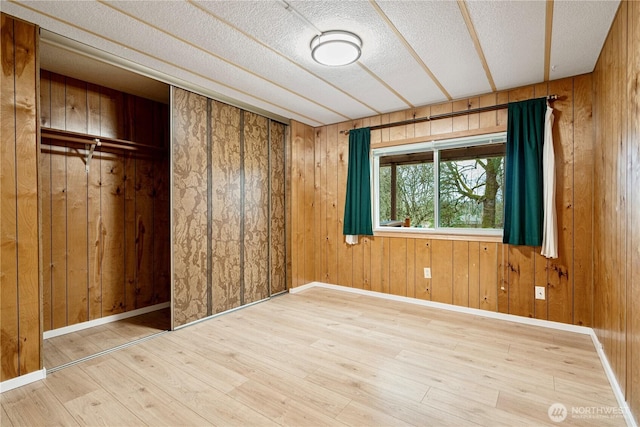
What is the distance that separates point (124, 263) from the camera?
11.1 feet

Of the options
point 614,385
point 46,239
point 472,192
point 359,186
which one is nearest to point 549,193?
point 472,192

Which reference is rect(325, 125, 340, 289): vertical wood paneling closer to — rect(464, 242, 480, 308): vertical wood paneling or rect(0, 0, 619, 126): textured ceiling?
rect(0, 0, 619, 126): textured ceiling

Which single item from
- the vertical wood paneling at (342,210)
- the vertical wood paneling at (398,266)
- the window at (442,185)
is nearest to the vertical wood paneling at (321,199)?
the vertical wood paneling at (342,210)

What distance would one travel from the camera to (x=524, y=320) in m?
3.16

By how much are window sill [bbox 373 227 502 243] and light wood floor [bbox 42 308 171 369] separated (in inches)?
109

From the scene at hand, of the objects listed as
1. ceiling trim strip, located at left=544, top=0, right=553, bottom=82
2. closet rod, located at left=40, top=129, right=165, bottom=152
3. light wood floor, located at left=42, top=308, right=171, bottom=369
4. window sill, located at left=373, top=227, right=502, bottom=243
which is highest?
ceiling trim strip, located at left=544, top=0, right=553, bottom=82

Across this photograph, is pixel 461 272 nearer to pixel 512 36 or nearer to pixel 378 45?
pixel 512 36

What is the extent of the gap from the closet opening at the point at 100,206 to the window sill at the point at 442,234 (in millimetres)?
2796

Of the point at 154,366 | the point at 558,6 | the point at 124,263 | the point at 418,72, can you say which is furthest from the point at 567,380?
the point at 124,263

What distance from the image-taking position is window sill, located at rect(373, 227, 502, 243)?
3.37 meters

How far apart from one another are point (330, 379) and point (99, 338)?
7.17 ft

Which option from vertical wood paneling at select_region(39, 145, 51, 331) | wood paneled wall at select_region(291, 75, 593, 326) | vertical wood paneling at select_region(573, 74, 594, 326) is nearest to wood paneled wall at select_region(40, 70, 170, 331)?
vertical wood paneling at select_region(39, 145, 51, 331)

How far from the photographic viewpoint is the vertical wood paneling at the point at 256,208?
3781 mm

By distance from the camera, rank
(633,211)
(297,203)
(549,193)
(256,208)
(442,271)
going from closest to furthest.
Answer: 1. (633,211)
2. (549,193)
3. (442,271)
4. (256,208)
5. (297,203)
